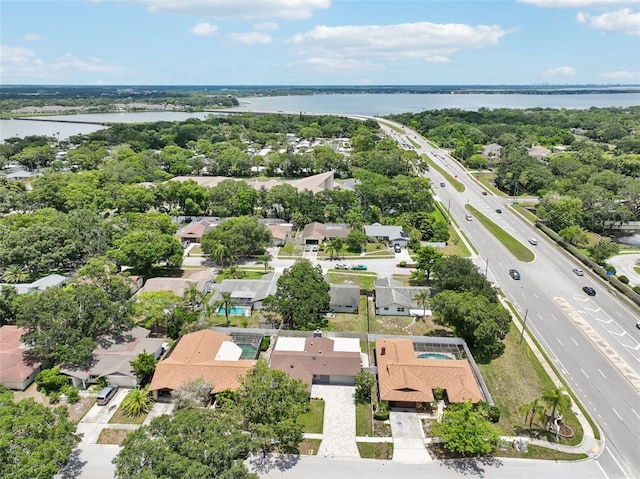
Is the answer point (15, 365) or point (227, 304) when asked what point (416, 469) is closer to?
point (227, 304)

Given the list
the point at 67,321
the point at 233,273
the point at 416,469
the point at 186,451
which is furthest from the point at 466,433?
the point at 233,273

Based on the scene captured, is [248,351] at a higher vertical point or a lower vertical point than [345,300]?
lower

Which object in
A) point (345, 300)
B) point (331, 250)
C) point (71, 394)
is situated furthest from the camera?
point (331, 250)

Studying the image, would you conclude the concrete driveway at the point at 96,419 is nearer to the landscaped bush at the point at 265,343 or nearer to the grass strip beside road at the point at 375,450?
the landscaped bush at the point at 265,343

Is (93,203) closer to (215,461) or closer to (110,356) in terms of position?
(110,356)

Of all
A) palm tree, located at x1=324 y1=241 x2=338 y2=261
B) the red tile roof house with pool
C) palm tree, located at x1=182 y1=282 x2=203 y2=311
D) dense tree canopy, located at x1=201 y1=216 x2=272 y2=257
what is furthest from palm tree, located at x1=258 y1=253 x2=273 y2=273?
the red tile roof house with pool

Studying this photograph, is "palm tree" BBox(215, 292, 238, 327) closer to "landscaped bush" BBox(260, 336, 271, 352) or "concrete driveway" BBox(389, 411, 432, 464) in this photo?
"landscaped bush" BBox(260, 336, 271, 352)

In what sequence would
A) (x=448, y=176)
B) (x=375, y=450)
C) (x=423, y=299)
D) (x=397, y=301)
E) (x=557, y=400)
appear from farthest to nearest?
(x=448, y=176) < (x=397, y=301) < (x=423, y=299) < (x=375, y=450) < (x=557, y=400)
